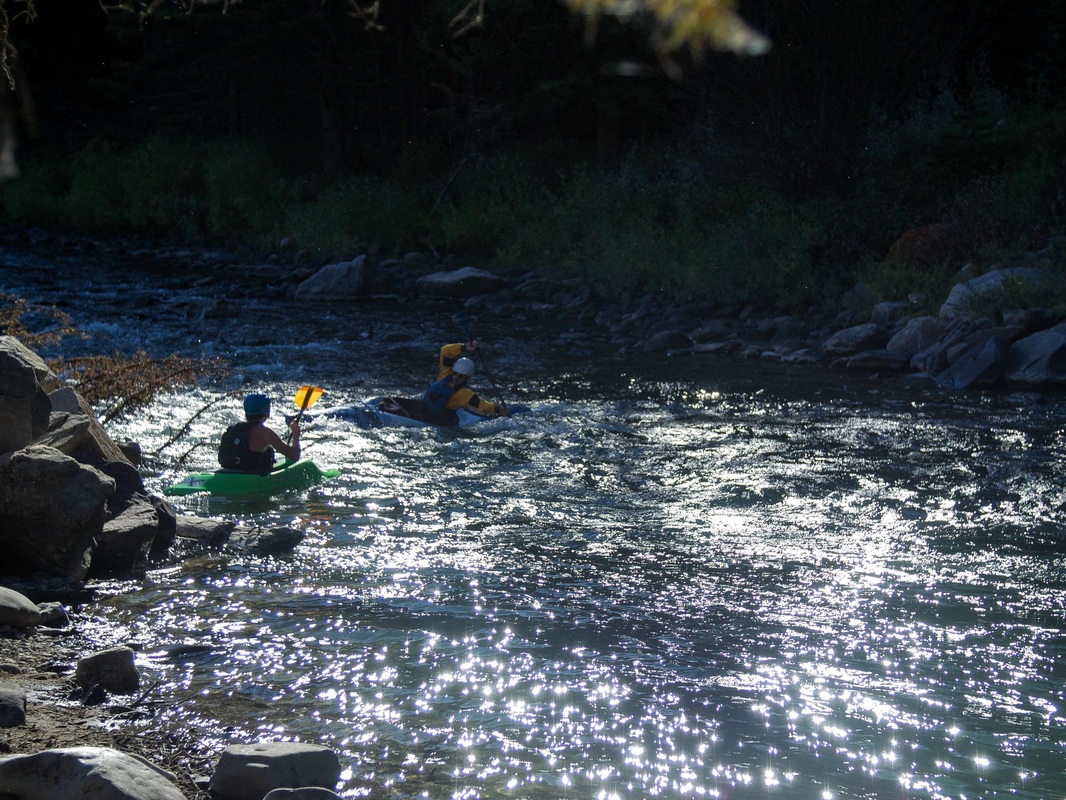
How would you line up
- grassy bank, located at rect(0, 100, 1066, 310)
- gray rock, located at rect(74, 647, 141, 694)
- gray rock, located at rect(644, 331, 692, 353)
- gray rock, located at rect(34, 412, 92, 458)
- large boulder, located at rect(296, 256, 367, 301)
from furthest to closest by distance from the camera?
large boulder, located at rect(296, 256, 367, 301)
grassy bank, located at rect(0, 100, 1066, 310)
gray rock, located at rect(644, 331, 692, 353)
gray rock, located at rect(34, 412, 92, 458)
gray rock, located at rect(74, 647, 141, 694)

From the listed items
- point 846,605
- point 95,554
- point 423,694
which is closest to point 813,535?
point 846,605

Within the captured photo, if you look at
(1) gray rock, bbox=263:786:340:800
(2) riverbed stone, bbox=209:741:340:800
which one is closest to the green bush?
(2) riverbed stone, bbox=209:741:340:800

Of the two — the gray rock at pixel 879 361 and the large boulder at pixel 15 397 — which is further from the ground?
the large boulder at pixel 15 397

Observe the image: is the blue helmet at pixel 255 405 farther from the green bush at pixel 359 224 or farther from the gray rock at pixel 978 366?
the green bush at pixel 359 224

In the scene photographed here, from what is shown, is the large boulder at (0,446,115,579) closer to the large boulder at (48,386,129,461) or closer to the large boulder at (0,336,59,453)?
the large boulder at (0,336,59,453)

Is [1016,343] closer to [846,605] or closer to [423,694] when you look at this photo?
[846,605]

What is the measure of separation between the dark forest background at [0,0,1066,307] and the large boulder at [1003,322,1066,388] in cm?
234

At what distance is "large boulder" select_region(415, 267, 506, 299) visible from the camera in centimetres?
2258

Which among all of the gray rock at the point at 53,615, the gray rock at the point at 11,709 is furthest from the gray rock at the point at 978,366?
the gray rock at the point at 11,709

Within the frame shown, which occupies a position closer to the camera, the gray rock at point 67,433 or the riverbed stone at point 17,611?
the riverbed stone at point 17,611

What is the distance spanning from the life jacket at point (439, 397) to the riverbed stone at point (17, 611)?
21.7ft

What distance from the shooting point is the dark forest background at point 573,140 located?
19.4 m

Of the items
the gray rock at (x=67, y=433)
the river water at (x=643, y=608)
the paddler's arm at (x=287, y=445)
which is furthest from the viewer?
the paddler's arm at (x=287, y=445)

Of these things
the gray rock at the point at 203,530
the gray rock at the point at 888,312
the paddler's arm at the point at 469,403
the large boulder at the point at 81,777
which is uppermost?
the gray rock at the point at 888,312
